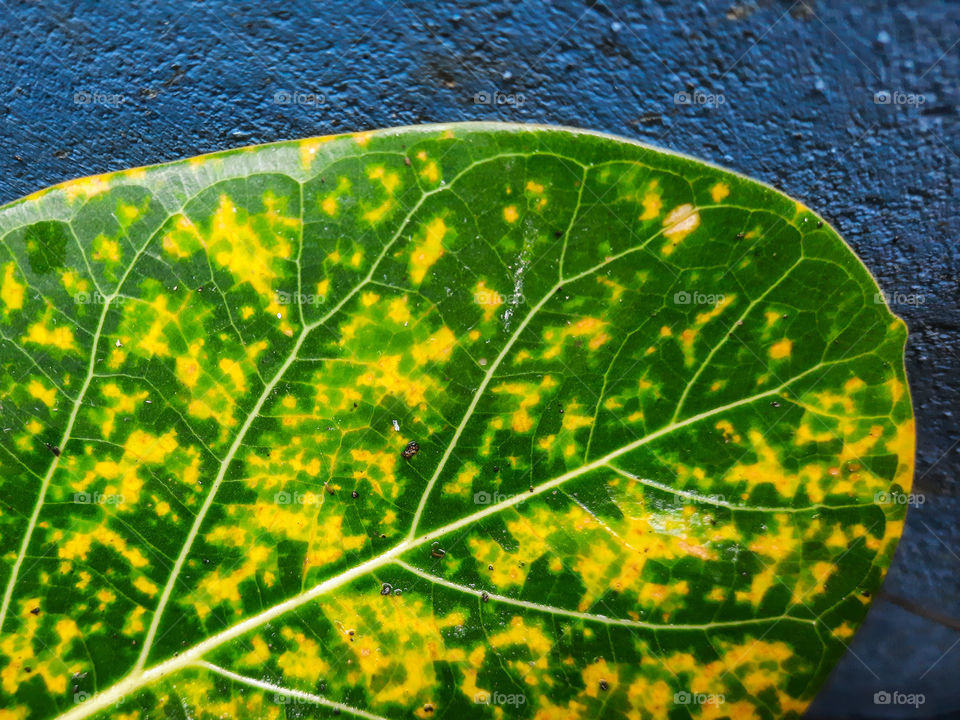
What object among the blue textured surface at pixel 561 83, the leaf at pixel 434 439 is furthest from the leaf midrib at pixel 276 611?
the blue textured surface at pixel 561 83

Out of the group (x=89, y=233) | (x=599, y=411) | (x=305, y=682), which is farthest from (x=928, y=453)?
(x=89, y=233)

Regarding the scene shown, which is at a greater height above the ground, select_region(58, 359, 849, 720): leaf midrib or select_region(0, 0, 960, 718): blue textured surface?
select_region(0, 0, 960, 718): blue textured surface

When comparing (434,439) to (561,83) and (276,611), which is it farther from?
(561,83)

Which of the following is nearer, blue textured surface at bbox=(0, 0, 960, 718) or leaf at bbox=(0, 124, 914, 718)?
leaf at bbox=(0, 124, 914, 718)

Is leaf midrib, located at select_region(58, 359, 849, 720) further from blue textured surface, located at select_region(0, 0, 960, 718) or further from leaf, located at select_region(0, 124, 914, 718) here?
blue textured surface, located at select_region(0, 0, 960, 718)

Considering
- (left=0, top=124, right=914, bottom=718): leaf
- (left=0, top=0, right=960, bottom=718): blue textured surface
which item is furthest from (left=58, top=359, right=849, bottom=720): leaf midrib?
(left=0, top=0, right=960, bottom=718): blue textured surface

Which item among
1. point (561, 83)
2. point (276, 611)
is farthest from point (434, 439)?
point (561, 83)
